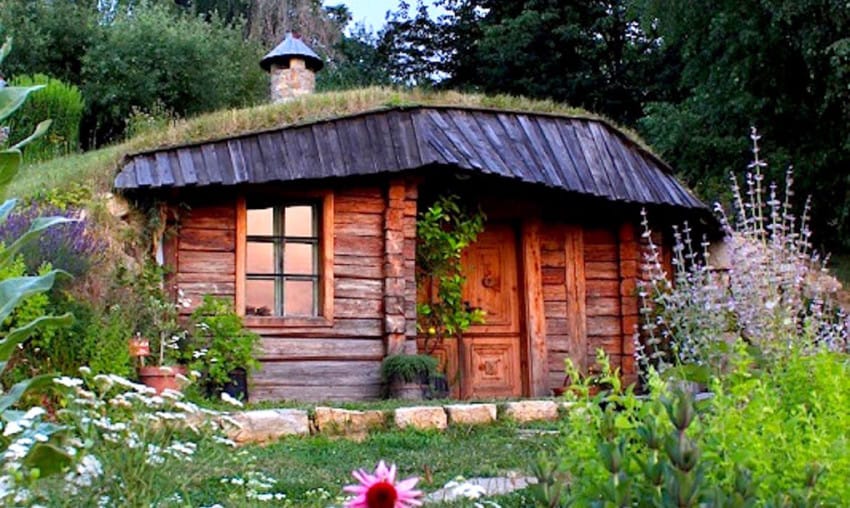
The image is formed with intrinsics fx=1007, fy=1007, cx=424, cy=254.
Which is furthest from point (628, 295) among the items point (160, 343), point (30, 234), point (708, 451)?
point (30, 234)

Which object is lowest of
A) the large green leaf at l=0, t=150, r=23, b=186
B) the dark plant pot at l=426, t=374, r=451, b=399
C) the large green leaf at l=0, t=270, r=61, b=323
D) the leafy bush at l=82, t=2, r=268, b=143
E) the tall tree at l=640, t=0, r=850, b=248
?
the dark plant pot at l=426, t=374, r=451, b=399

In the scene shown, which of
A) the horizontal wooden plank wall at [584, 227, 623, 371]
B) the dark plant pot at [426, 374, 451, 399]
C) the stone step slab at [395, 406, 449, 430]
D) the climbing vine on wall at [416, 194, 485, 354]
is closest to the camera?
the stone step slab at [395, 406, 449, 430]

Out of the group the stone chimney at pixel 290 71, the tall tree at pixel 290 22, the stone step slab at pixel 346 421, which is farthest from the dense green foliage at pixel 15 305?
the tall tree at pixel 290 22

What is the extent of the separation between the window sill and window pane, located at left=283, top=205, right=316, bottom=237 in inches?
34.4

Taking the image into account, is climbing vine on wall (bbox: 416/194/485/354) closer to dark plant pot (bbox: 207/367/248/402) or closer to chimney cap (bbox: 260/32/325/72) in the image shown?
dark plant pot (bbox: 207/367/248/402)

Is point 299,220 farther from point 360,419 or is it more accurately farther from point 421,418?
point 421,418

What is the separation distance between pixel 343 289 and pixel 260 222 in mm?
1046

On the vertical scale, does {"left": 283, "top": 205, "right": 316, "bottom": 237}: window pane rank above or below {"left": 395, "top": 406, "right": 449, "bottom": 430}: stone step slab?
above

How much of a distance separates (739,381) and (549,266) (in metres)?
8.38

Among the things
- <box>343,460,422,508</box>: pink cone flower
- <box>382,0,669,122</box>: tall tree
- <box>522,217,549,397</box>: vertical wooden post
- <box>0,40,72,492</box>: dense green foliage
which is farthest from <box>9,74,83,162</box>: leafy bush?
<box>343,460,422,508</box>: pink cone flower

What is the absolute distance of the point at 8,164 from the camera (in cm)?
212

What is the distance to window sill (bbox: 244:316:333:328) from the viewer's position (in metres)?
9.38

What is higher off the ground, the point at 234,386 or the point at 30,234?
the point at 30,234

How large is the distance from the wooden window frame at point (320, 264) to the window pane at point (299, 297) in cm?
11
